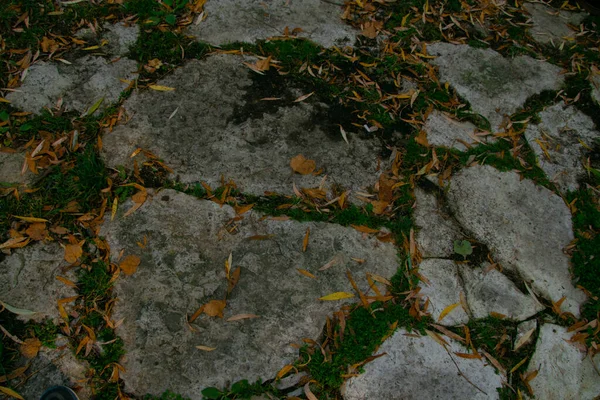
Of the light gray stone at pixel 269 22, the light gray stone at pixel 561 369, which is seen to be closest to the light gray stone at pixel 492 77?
the light gray stone at pixel 269 22

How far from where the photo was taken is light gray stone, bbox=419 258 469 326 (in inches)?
81.6

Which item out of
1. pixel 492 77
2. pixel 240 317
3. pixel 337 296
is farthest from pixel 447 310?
→ pixel 492 77

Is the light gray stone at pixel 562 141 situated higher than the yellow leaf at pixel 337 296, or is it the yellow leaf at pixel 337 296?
the light gray stone at pixel 562 141

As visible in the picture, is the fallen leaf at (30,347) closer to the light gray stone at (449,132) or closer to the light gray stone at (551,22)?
the light gray stone at (449,132)

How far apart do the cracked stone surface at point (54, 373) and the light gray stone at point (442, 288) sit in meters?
1.50

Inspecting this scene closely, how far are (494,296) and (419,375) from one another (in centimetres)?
56

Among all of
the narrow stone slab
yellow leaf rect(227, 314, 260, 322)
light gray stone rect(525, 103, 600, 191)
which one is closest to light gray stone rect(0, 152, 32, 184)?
the narrow stone slab

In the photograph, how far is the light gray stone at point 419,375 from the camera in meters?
1.87

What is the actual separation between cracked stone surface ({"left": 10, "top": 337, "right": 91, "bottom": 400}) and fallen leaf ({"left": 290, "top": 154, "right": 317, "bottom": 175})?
1.31m

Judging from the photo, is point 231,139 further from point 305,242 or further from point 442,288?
point 442,288

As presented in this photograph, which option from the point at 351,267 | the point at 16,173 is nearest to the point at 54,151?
the point at 16,173

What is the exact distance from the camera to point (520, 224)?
2.35 meters

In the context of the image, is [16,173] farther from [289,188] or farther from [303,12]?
[303,12]

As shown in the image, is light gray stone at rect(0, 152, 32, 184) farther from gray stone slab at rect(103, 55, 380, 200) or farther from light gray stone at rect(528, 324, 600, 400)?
light gray stone at rect(528, 324, 600, 400)
